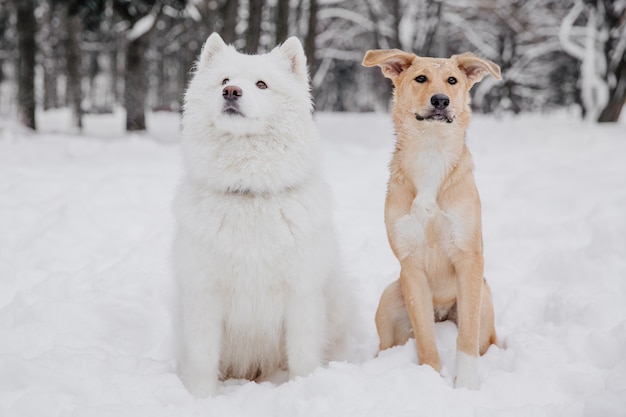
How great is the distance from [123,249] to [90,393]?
111 inches

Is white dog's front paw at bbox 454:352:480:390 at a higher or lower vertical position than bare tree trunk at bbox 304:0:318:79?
lower

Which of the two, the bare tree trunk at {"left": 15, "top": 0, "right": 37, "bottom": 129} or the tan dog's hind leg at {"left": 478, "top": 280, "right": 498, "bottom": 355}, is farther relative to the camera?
the bare tree trunk at {"left": 15, "top": 0, "right": 37, "bottom": 129}

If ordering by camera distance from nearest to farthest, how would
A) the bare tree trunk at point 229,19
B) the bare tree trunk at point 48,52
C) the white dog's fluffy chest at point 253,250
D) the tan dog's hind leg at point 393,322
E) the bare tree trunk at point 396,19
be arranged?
the white dog's fluffy chest at point 253,250 → the tan dog's hind leg at point 393,322 → the bare tree trunk at point 229,19 → the bare tree trunk at point 396,19 → the bare tree trunk at point 48,52

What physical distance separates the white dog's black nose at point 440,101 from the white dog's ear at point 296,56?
730 millimetres

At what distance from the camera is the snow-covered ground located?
7.98 feet

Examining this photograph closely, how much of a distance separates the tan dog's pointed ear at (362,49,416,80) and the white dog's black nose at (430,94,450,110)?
0.40 meters

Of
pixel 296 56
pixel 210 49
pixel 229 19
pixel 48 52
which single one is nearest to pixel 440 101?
pixel 296 56

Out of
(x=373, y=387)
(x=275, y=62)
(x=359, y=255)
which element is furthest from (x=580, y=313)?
(x=275, y=62)

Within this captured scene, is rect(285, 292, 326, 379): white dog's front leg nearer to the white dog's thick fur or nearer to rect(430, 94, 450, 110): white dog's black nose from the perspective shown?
the white dog's thick fur

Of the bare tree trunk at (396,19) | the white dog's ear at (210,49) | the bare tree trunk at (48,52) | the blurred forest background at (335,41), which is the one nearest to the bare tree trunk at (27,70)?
the blurred forest background at (335,41)

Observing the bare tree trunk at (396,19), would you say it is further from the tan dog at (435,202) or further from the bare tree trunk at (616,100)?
the tan dog at (435,202)

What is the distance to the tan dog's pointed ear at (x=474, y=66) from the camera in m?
3.01

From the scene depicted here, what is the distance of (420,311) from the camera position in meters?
2.92

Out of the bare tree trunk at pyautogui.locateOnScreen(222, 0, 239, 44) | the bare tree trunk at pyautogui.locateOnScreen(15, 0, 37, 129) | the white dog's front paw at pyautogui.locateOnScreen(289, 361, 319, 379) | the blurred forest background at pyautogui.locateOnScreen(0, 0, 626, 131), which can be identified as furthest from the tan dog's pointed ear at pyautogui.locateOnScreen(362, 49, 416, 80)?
the bare tree trunk at pyautogui.locateOnScreen(15, 0, 37, 129)
